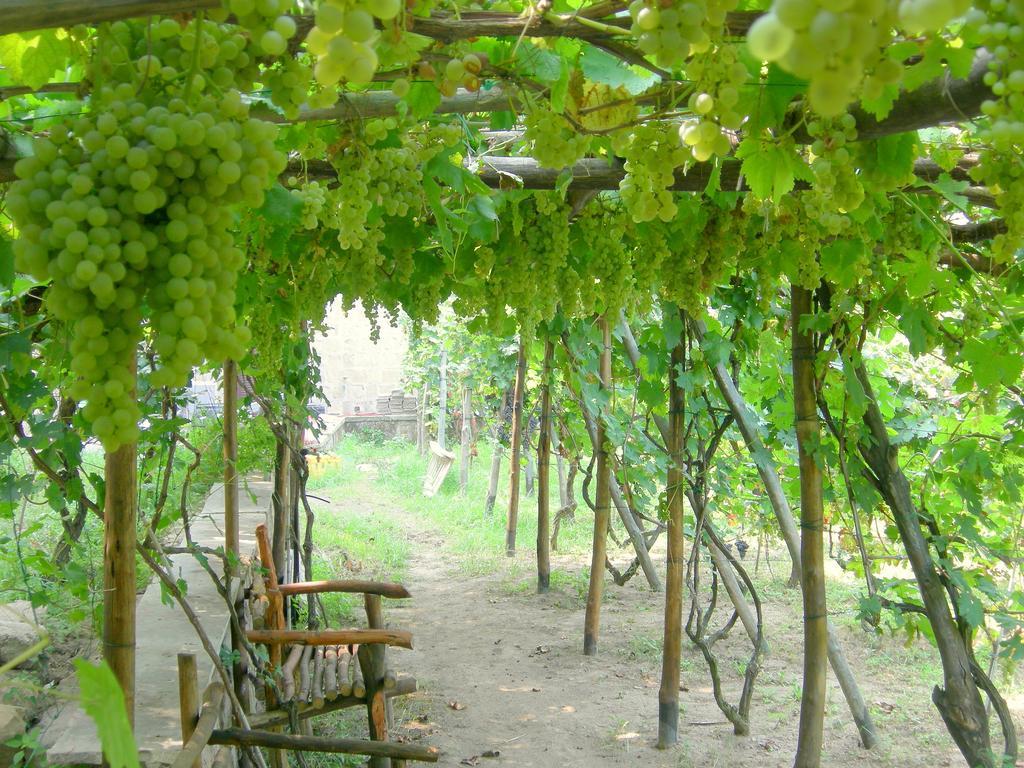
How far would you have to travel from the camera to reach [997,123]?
92 cm

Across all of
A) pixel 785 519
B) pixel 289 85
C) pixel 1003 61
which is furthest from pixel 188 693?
pixel 785 519

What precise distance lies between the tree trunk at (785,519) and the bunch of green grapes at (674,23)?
336cm

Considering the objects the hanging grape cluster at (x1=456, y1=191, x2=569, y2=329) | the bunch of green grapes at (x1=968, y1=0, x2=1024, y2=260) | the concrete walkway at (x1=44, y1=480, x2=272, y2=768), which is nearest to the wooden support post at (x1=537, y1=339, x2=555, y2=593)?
the concrete walkway at (x1=44, y1=480, x2=272, y2=768)

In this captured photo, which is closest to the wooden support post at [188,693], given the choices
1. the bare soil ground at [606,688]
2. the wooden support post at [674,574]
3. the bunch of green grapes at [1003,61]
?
the bunch of green grapes at [1003,61]

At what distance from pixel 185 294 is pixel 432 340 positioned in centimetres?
1218

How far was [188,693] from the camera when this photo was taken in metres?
2.19

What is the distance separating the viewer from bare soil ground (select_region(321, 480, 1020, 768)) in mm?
4223

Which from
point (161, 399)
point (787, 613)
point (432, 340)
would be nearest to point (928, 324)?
point (161, 399)

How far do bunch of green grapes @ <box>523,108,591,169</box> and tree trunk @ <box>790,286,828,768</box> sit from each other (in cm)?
166

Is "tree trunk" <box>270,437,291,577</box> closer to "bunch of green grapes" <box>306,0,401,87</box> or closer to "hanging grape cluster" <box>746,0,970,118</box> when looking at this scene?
"bunch of green grapes" <box>306,0,401,87</box>

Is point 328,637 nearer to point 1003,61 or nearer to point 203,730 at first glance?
point 203,730

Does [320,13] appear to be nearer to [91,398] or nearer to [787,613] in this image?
[91,398]

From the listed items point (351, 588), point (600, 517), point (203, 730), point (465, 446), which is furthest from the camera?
point (465, 446)

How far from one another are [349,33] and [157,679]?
283 cm
